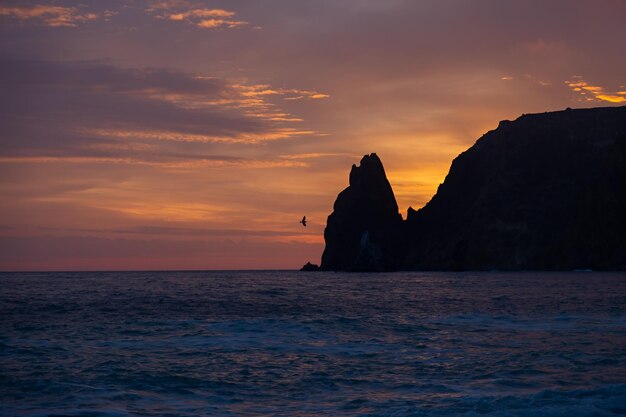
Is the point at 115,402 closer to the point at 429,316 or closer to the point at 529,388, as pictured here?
the point at 529,388

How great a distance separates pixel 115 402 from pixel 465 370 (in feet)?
40.8

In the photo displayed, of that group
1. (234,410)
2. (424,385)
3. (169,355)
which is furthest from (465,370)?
(169,355)

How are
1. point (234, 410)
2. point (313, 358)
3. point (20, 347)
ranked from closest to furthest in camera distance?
point (234, 410), point (313, 358), point (20, 347)

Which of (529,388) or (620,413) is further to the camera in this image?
(529,388)

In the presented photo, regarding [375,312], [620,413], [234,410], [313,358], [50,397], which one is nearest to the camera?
[620,413]

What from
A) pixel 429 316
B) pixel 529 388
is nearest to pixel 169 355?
pixel 529 388

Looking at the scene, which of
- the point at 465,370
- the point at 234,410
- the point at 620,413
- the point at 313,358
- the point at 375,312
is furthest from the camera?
the point at 375,312

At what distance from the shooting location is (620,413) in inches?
747

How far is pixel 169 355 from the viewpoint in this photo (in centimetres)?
2964

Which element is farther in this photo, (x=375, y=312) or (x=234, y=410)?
(x=375, y=312)

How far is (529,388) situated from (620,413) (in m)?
3.66

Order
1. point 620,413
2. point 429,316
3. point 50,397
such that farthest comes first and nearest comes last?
1. point 429,316
2. point 50,397
3. point 620,413

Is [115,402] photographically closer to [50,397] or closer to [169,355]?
[50,397]

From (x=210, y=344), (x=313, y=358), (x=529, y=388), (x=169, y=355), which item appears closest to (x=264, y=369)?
(x=313, y=358)
